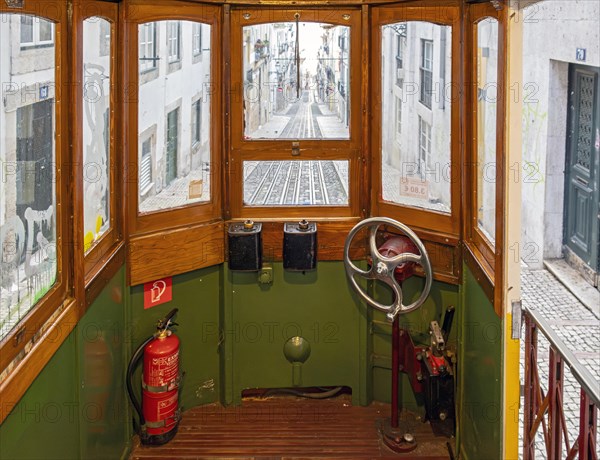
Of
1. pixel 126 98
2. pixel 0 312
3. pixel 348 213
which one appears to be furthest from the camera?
pixel 348 213

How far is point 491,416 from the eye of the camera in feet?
8.68

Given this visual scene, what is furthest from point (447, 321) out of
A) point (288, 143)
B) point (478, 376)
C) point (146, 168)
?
point (146, 168)

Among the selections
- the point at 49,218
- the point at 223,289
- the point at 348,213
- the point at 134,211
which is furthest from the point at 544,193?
the point at 49,218

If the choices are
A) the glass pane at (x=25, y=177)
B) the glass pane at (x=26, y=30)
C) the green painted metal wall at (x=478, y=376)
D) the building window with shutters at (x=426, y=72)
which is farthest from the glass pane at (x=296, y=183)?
the glass pane at (x=26, y=30)

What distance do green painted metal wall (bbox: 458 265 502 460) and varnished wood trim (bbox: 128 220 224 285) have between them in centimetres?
124

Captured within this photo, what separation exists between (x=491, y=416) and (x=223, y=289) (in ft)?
4.93

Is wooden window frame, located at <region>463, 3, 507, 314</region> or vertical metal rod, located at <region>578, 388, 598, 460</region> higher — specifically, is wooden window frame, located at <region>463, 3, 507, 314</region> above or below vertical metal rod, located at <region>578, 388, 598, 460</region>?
above

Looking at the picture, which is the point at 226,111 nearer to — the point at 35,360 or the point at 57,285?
the point at 57,285

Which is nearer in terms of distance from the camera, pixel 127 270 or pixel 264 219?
pixel 127 270

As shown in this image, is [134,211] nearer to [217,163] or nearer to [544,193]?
[217,163]

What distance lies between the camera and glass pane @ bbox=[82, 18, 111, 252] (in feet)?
8.77

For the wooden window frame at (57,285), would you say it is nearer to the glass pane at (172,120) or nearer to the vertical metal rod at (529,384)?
the glass pane at (172,120)

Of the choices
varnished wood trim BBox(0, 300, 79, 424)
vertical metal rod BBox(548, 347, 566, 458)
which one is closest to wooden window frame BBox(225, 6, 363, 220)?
varnished wood trim BBox(0, 300, 79, 424)

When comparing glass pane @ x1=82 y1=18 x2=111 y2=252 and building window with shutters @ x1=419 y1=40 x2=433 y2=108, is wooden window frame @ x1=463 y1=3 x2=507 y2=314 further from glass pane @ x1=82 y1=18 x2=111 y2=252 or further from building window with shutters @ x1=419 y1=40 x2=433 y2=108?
glass pane @ x1=82 y1=18 x2=111 y2=252
